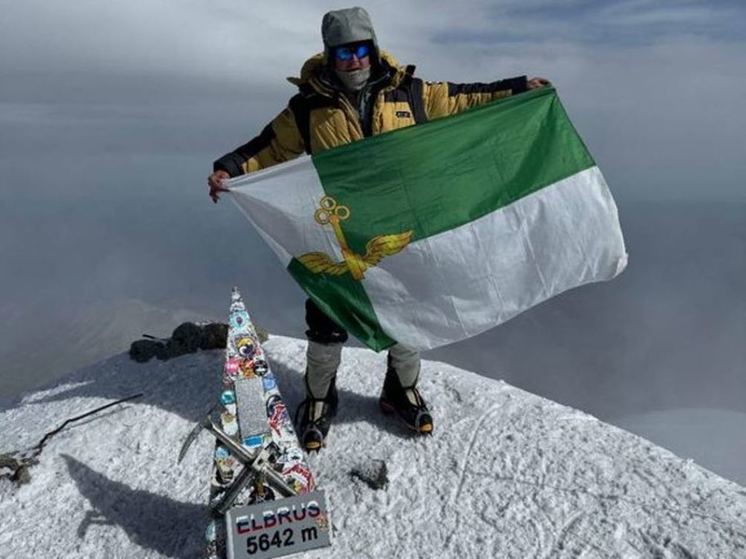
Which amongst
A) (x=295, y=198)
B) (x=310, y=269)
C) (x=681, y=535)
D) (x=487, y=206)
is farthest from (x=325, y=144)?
(x=681, y=535)

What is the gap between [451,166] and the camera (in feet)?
22.3

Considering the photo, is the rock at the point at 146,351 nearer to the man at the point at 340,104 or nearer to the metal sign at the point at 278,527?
the man at the point at 340,104

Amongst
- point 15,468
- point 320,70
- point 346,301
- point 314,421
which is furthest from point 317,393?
point 320,70

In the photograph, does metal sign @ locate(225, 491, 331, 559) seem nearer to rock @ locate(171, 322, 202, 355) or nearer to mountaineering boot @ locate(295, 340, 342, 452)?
mountaineering boot @ locate(295, 340, 342, 452)

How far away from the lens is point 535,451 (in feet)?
24.7

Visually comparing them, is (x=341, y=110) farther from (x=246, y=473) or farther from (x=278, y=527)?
(x=278, y=527)

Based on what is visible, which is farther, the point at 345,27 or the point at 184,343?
the point at 184,343

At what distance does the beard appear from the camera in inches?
253

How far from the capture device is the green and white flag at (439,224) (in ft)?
21.9

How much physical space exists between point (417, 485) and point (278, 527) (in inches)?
77.9

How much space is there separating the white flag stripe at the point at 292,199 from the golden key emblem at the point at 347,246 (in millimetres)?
61

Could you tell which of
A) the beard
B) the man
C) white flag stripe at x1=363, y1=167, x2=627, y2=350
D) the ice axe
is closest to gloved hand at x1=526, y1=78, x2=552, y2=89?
the man

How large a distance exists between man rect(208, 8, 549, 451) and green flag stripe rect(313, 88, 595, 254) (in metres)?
0.24

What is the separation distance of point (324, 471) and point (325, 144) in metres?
3.90
